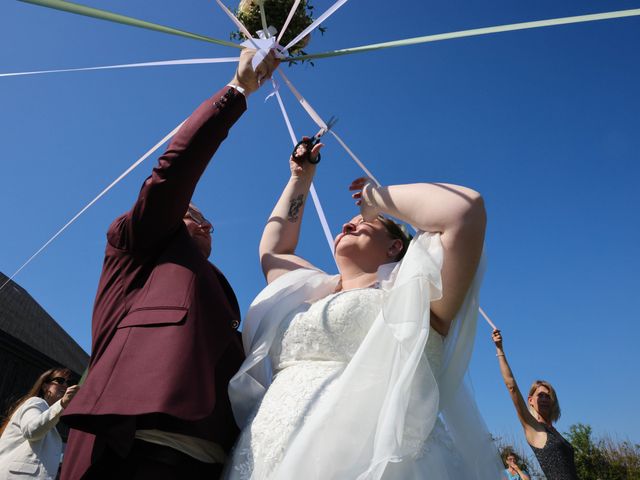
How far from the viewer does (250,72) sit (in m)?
2.20

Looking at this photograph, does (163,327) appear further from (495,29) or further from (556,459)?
(556,459)

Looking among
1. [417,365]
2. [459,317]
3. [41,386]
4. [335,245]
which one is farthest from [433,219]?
[41,386]

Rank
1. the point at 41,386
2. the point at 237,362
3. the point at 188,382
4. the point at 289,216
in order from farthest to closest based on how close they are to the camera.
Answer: the point at 41,386 < the point at 289,216 < the point at 237,362 < the point at 188,382

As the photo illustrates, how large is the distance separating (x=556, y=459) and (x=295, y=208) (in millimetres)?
4380

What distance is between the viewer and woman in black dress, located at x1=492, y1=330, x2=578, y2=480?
5.32 metres

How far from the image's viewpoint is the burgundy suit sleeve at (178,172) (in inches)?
75.0

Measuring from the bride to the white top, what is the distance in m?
3.19

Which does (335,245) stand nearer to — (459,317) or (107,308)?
(459,317)

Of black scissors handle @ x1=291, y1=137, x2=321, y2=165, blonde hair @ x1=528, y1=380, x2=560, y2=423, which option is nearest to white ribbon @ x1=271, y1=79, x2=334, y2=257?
black scissors handle @ x1=291, y1=137, x2=321, y2=165

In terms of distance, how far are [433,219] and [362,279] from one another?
2.26 ft

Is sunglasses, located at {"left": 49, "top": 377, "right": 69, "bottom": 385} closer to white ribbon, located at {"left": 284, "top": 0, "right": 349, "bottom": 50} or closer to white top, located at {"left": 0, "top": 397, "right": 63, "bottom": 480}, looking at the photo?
white top, located at {"left": 0, "top": 397, "right": 63, "bottom": 480}

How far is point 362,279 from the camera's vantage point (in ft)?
8.39

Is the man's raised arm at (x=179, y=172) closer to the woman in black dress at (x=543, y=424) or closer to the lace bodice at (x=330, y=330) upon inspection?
the lace bodice at (x=330, y=330)

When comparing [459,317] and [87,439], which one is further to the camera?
[459,317]
